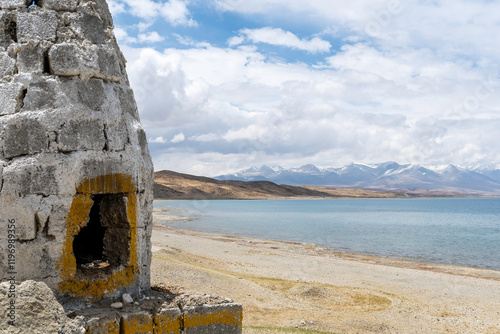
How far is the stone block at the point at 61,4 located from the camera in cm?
603

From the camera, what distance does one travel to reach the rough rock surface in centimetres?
459

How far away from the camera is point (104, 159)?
593 cm

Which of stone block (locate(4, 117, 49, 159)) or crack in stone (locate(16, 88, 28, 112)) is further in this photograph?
crack in stone (locate(16, 88, 28, 112))

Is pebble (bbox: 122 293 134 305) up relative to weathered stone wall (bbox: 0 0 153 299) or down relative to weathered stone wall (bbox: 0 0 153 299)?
down

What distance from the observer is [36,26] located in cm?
592

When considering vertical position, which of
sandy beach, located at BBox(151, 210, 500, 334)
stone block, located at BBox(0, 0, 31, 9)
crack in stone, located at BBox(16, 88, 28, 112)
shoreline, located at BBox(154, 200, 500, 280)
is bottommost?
shoreline, located at BBox(154, 200, 500, 280)

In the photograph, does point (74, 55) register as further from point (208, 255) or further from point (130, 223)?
point (208, 255)

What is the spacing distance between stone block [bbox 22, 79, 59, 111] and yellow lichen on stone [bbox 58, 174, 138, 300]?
3.94 ft

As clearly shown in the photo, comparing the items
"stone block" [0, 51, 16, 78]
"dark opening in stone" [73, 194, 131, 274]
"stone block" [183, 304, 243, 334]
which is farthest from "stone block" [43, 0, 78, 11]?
"stone block" [183, 304, 243, 334]

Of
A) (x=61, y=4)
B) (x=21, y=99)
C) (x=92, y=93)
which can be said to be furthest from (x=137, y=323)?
(x=61, y=4)

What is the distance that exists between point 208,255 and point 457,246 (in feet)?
83.6

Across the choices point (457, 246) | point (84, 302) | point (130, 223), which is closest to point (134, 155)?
point (130, 223)

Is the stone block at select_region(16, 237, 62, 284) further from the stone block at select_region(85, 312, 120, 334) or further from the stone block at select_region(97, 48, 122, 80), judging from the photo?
the stone block at select_region(97, 48, 122, 80)

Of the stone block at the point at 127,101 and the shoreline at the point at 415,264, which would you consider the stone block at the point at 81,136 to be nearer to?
the stone block at the point at 127,101
